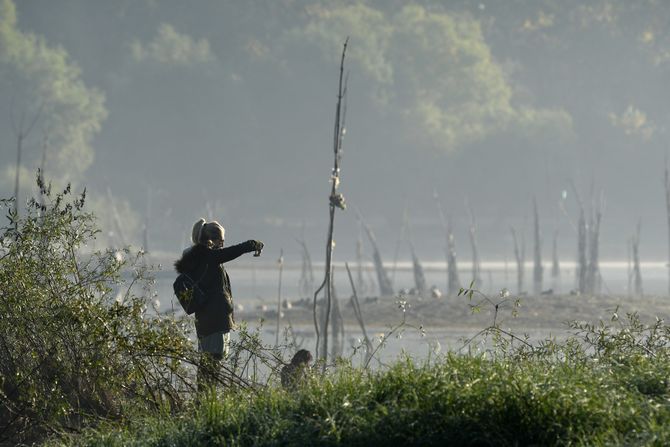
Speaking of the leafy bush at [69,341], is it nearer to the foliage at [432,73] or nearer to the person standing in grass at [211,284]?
the person standing in grass at [211,284]

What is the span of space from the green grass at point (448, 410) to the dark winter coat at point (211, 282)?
54.9 inches

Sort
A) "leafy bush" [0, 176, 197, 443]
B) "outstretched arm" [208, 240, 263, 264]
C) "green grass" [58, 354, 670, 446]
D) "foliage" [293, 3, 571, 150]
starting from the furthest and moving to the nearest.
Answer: "foliage" [293, 3, 571, 150]
"outstretched arm" [208, 240, 263, 264]
"leafy bush" [0, 176, 197, 443]
"green grass" [58, 354, 670, 446]

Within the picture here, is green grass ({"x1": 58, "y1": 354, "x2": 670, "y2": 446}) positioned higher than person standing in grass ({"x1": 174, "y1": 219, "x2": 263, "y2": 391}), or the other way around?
person standing in grass ({"x1": 174, "y1": 219, "x2": 263, "y2": 391})

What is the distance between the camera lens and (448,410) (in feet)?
24.1

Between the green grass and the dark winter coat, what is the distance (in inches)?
54.9

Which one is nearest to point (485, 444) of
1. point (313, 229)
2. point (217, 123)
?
point (313, 229)

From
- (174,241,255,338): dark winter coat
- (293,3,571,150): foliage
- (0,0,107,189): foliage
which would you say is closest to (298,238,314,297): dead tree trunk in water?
(174,241,255,338): dark winter coat

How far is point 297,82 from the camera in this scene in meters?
88.7

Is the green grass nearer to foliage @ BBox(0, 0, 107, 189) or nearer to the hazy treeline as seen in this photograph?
the hazy treeline

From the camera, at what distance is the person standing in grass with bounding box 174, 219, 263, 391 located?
32.1 ft

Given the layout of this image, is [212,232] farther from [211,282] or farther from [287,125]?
[287,125]

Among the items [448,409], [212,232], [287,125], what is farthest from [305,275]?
[287,125]

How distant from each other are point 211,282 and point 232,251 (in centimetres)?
33

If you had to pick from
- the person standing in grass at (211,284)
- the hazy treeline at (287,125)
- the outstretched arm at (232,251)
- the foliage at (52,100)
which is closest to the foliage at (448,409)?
the person standing in grass at (211,284)
